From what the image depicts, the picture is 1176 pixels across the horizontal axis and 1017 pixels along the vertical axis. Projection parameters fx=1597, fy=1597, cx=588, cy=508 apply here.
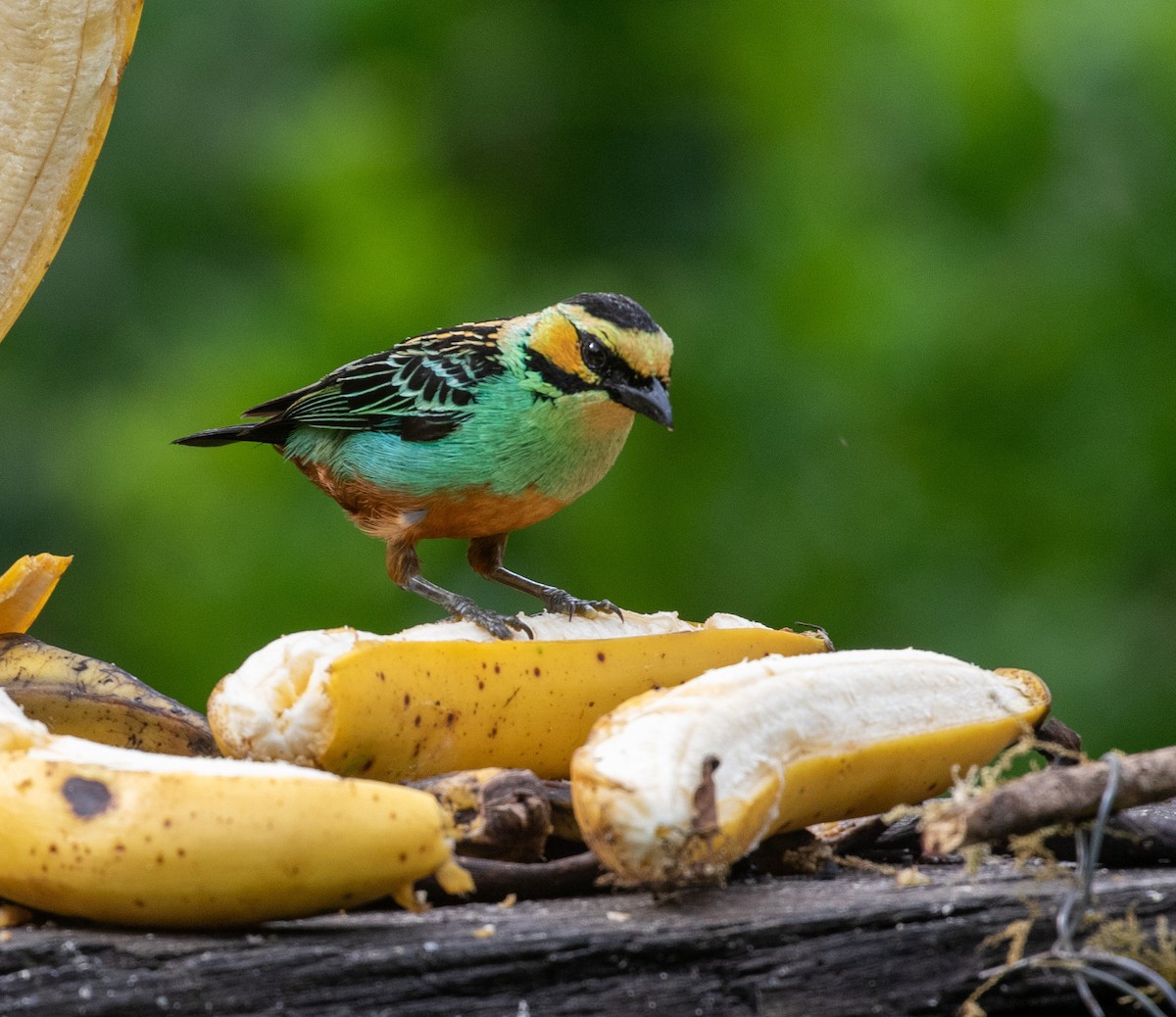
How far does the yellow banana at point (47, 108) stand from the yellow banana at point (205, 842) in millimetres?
1009

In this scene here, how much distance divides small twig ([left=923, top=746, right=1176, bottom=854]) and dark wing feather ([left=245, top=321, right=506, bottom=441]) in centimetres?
141

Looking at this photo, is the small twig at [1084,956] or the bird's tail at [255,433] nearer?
the small twig at [1084,956]

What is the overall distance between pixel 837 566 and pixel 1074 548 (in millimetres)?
794

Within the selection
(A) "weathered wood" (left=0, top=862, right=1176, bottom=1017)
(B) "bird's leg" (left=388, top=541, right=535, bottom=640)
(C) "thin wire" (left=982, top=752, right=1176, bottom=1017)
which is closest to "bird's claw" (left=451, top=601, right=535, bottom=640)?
(B) "bird's leg" (left=388, top=541, right=535, bottom=640)

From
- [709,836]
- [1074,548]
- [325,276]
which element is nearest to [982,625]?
[1074,548]

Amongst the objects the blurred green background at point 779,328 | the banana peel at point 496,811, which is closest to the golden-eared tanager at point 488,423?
the banana peel at point 496,811

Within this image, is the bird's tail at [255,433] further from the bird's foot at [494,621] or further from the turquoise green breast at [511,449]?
the bird's foot at [494,621]

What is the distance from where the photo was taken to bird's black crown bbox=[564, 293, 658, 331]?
281 cm

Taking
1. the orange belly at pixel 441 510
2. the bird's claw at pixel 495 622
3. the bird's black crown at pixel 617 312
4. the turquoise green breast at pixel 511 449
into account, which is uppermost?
the bird's black crown at pixel 617 312

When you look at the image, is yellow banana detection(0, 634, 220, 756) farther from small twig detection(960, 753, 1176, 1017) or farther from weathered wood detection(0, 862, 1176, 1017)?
small twig detection(960, 753, 1176, 1017)

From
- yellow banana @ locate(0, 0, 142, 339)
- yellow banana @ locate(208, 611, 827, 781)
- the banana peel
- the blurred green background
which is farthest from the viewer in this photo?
the blurred green background

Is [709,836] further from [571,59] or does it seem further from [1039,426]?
[571,59]

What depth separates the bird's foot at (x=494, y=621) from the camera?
253cm

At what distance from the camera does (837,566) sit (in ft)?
17.7
